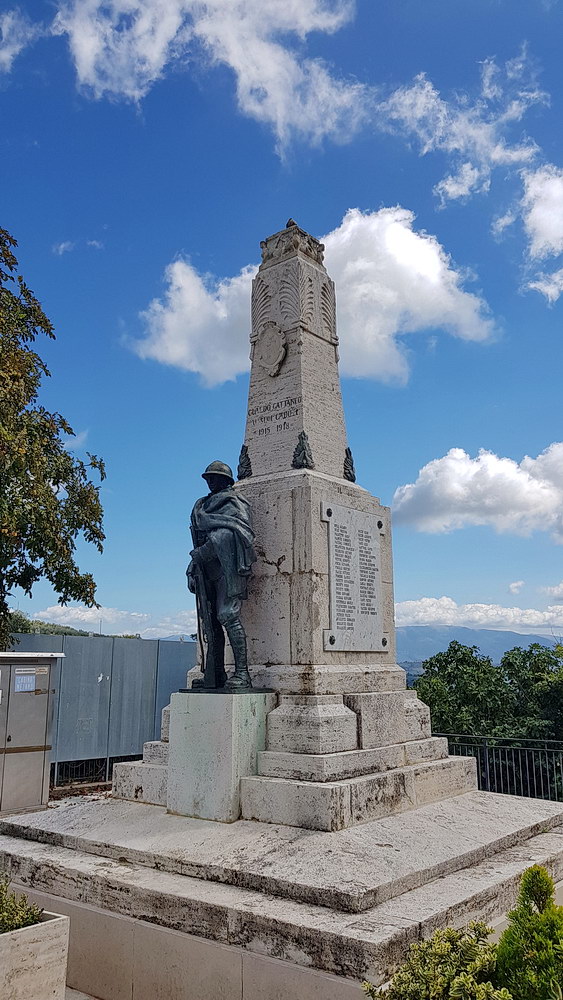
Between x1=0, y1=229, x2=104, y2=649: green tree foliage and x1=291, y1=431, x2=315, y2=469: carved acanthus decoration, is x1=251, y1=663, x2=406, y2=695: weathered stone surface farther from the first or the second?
x1=0, y1=229, x2=104, y2=649: green tree foliage

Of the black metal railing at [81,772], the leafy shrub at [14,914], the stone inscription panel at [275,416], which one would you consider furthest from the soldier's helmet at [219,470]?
the black metal railing at [81,772]

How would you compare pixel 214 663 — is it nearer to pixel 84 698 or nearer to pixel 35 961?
pixel 35 961

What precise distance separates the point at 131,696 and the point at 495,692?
6.68m

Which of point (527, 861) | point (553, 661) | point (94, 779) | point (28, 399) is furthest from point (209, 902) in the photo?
point (553, 661)

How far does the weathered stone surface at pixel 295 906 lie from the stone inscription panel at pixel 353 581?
2.06 m

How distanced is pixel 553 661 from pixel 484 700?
196 cm

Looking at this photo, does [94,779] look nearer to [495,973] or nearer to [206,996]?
[206,996]

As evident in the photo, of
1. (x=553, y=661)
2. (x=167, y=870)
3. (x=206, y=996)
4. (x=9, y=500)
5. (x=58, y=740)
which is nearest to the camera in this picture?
(x=206, y=996)

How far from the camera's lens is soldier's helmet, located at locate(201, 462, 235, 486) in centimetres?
Result: 664

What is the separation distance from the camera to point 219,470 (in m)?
6.64

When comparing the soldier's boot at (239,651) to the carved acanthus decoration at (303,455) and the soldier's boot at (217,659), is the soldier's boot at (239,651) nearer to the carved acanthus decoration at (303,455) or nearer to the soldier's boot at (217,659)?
the soldier's boot at (217,659)

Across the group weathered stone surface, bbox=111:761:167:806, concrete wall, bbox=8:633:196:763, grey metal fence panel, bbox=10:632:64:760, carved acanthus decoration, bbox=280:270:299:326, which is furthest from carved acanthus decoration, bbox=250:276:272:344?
concrete wall, bbox=8:633:196:763

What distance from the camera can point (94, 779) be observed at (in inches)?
515

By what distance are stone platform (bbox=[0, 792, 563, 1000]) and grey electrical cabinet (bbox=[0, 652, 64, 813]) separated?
3.54 meters
